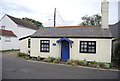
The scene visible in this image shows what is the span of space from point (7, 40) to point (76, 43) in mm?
17033

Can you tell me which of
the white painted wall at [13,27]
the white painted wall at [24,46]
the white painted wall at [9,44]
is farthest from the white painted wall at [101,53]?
the white painted wall at [13,27]

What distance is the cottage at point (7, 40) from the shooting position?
2084 centimetres

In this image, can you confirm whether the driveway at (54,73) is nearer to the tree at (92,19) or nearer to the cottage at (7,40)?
the cottage at (7,40)

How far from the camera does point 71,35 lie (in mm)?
11711

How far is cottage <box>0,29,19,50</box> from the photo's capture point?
20.8 meters

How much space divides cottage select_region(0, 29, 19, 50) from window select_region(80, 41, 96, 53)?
56.0ft

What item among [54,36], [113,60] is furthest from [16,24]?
[113,60]

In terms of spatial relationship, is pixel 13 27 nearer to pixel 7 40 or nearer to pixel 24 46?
pixel 7 40

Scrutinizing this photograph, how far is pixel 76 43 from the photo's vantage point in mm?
11320

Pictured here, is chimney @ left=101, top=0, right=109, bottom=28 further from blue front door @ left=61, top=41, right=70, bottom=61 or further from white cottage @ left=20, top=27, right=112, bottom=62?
blue front door @ left=61, top=41, right=70, bottom=61

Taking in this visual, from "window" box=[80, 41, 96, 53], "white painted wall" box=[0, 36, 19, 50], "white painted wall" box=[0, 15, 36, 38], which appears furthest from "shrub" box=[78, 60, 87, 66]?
"white painted wall" box=[0, 15, 36, 38]

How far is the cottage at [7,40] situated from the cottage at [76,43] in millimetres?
11242

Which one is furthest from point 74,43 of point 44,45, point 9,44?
point 9,44

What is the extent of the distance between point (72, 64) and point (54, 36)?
403 cm
